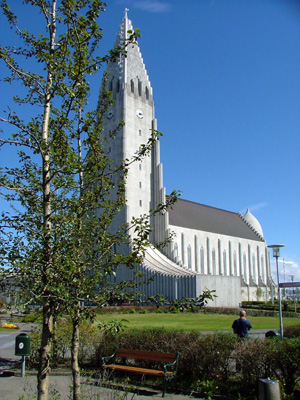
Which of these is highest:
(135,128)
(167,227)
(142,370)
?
(135,128)

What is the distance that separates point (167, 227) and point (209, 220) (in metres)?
20.6

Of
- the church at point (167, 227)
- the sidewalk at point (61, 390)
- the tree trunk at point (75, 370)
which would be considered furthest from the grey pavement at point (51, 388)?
the church at point (167, 227)

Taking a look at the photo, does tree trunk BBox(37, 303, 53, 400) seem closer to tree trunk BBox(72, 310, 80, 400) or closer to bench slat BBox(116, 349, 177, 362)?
tree trunk BBox(72, 310, 80, 400)

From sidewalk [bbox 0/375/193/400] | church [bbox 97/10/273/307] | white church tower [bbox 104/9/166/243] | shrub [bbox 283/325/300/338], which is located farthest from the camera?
white church tower [bbox 104/9/166/243]

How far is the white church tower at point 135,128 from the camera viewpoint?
57591mm

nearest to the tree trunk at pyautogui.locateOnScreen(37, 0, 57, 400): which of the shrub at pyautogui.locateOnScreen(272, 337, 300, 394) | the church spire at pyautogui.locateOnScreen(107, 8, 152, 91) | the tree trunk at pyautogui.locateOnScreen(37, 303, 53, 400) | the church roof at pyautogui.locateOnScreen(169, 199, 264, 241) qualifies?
the tree trunk at pyautogui.locateOnScreen(37, 303, 53, 400)

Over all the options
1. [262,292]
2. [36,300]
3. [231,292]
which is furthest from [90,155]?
[262,292]

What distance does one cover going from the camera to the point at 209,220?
A: 251ft

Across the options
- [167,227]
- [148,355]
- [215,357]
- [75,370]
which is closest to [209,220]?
[167,227]

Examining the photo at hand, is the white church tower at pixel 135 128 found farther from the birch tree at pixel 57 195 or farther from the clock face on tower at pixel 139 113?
the birch tree at pixel 57 195

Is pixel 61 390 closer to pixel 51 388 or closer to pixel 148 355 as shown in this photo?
pixel 51 388

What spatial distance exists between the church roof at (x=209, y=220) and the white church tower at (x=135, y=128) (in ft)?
16.4

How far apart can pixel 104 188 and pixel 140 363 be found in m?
6.48

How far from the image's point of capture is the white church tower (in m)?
57.6
